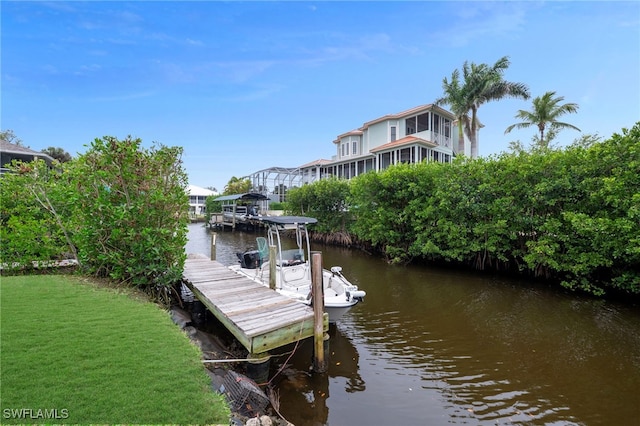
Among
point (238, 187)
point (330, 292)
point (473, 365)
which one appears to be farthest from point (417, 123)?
point (238, 187)

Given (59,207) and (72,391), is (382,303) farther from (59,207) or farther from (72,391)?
(59,207)

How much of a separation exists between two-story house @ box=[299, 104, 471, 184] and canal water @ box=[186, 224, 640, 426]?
1849 centimetres

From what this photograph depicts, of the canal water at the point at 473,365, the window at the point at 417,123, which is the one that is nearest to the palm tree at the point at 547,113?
the window at the point at 417,123

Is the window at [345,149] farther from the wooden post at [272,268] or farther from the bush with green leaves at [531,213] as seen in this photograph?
the wooden post at [272,268]

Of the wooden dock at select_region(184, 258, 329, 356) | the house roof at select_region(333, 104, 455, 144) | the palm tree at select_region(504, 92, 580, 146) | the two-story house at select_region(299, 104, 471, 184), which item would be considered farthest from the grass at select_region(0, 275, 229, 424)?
the palm tree at select_region(504, 92, 580, 146)

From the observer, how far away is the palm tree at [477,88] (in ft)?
85.8

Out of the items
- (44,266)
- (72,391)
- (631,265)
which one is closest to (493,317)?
(631,265)

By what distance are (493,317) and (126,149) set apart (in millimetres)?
11149

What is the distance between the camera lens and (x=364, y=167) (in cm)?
3447

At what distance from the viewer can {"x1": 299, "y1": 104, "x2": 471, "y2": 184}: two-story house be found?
91.0 ft

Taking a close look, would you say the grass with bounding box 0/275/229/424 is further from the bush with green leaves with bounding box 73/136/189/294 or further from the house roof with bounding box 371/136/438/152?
the house roof with bounding box 371/136/438/152

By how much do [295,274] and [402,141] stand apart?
22.1 metres

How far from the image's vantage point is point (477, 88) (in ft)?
86.1

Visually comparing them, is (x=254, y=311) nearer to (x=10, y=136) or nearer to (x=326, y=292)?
(x=326, y=292)
